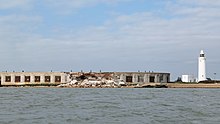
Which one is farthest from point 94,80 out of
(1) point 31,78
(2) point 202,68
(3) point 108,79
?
(2) point 202,68

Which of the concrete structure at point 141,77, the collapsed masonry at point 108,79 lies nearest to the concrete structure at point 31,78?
the collapsed masonry at point 108,79

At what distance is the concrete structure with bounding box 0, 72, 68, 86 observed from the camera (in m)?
125

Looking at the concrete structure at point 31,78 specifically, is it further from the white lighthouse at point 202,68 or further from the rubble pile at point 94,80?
the white lighthouse at point 202,68

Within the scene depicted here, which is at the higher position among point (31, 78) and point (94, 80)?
point (31, 78)

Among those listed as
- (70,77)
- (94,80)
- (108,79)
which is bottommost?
(94,80)

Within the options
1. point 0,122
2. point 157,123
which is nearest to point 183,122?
point 157,123

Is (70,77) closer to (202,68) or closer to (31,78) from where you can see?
(31,78)

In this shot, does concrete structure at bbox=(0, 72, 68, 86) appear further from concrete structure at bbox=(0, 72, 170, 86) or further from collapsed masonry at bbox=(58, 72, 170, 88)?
collapsed masonry at bbox=(58, 72, 170, 88)

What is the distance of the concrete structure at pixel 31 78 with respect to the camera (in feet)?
411

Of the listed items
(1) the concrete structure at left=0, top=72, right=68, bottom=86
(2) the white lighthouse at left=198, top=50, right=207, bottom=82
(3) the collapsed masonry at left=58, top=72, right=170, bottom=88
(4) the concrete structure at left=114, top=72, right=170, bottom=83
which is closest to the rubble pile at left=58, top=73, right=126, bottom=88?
(3) the collapsed masonry at left=58, top=72, right=170, bottom=88

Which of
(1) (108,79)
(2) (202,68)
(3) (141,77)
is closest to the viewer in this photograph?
(2) (202,68)

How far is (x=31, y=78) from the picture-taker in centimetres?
12625

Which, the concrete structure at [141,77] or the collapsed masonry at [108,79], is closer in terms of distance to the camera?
the collapsed masonry at [108,79]

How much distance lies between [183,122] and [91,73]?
322ft
